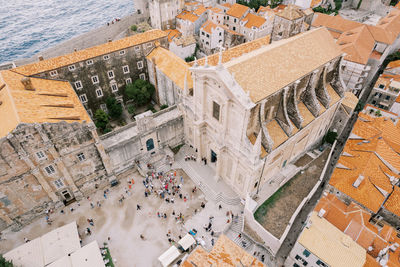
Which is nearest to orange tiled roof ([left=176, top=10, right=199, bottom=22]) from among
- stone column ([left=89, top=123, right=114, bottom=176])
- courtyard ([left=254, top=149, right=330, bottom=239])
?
stone column ([left=89, top=123, right=114, bottom=176])

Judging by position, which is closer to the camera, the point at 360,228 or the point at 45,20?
the point at 360,228

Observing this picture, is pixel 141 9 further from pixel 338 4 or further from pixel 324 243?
pixel 324 243

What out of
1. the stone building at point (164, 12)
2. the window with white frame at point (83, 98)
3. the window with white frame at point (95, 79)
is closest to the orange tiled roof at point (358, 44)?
the stone building at point (164, 12)

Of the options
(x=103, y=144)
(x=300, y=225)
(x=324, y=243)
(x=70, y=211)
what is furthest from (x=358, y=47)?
(x=70, y=211)

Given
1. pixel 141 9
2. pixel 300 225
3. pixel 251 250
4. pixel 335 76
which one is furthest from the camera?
pixel 141 9

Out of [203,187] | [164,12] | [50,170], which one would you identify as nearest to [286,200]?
[203,187]

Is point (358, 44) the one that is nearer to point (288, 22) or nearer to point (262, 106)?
point (288, 22)
